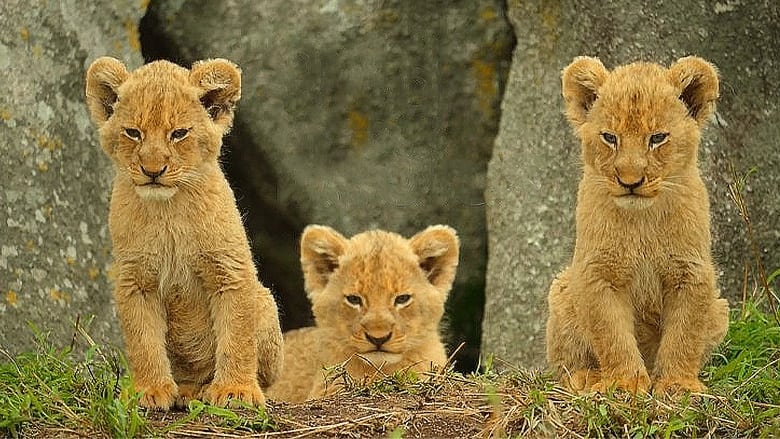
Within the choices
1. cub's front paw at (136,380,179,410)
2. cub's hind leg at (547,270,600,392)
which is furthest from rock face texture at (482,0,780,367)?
cub's front paw at (136,380,179,410)

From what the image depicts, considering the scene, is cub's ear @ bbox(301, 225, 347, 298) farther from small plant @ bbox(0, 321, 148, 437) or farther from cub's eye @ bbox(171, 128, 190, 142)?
cub's eye @ bbox(171, 128, 190, 142)

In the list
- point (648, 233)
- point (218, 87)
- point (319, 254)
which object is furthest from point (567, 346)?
point (218, 87)

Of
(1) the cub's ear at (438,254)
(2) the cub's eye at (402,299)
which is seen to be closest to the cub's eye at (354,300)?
(2) the cub's eye at (402,299)

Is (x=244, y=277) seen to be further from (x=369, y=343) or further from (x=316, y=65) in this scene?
(x=316, y=65)

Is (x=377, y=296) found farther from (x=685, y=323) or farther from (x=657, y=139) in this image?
(x=657, y=139)

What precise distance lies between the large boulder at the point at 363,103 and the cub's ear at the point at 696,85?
3346 millimetres

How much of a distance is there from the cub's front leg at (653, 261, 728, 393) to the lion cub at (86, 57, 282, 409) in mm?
1794

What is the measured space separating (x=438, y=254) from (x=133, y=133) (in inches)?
84.5

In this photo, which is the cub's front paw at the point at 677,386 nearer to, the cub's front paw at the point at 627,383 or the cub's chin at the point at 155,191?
the cub's front paw at the point at 627,383

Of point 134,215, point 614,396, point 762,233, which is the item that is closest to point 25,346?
point 134,215

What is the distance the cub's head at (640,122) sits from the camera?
6.01 metres

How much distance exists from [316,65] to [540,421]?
173 inches

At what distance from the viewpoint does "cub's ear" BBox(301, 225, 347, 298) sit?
757cm

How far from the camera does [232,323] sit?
20.6ft
